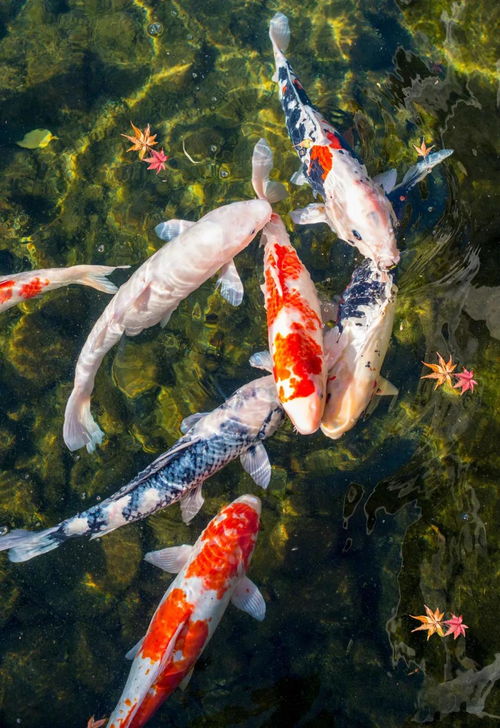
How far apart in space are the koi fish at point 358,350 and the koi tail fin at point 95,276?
6.91ft

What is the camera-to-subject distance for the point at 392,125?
5465mm

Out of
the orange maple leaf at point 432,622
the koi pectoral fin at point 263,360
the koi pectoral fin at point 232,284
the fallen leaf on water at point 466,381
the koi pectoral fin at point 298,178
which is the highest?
the koi pectoral fin at point 298,178

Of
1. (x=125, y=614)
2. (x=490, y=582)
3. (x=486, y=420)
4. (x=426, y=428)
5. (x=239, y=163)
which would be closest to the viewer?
(x=490, y=582)

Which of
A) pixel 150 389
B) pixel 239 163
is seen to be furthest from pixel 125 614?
pixel 239 163

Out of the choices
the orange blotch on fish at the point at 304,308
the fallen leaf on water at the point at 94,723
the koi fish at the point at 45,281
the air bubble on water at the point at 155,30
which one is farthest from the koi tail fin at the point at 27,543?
the air bubble on water at the point at 155,30

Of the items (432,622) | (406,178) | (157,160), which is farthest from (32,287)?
(432,622)

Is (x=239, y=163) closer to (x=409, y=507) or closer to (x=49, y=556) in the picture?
(x=409, y=507)

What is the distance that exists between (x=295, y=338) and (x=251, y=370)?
1.31 meters

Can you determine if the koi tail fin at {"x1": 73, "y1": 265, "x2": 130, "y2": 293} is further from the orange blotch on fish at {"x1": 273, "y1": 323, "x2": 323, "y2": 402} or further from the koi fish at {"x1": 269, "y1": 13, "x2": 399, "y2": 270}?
the orange blotch on fish at {"x1": 273, "y1": 323, "x2": 323, "y2": 402}

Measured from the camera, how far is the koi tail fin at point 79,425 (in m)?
5.18

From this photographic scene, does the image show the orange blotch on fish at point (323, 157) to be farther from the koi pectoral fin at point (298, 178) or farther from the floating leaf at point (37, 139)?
the floating leaf at point (37, 139)

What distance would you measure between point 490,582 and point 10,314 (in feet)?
16.3

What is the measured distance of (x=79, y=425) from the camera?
17.1ft

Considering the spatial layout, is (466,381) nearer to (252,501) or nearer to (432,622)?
(432,622)
